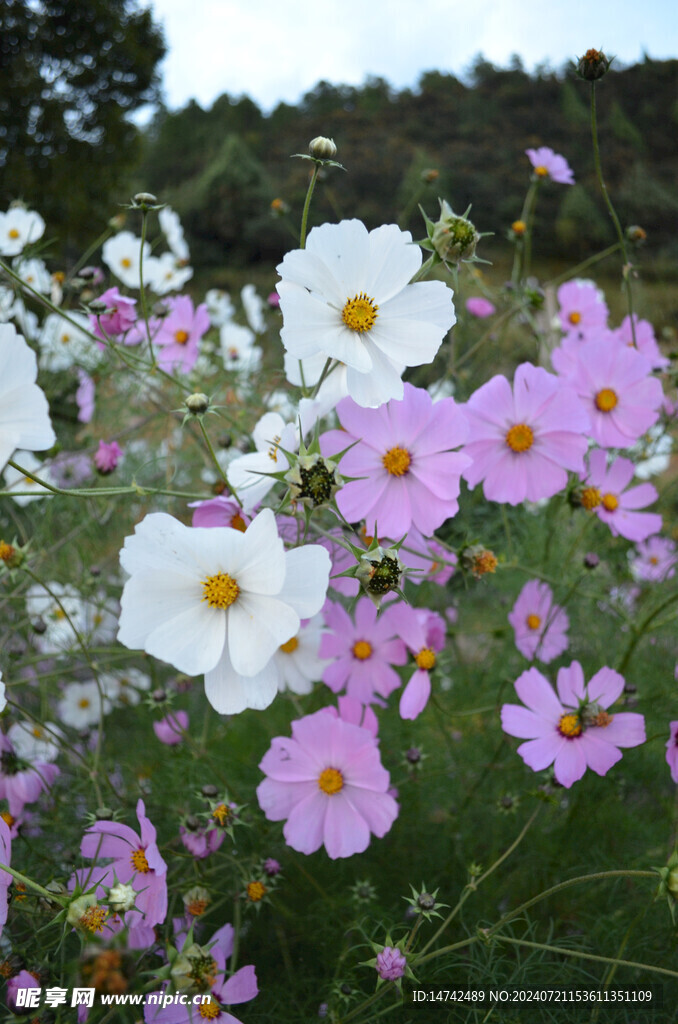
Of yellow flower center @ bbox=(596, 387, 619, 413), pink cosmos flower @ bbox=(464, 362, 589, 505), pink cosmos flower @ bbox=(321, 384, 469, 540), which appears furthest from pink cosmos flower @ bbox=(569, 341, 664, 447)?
pink cosmos flower @ bbox=(321, 384, 469, 540)

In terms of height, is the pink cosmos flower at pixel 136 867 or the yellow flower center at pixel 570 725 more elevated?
the yellow flower center at pixel 570 725

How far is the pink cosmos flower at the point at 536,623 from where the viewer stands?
833 mm

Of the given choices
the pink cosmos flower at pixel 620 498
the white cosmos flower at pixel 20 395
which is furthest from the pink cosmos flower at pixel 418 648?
the white cosmos flower at pixel 20 395

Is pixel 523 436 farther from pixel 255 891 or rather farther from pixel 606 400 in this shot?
pixel 255 891

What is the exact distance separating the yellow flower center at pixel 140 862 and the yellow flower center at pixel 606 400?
2.07 feet

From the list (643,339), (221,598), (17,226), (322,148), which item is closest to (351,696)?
(221,598)

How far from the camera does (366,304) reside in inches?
21.1

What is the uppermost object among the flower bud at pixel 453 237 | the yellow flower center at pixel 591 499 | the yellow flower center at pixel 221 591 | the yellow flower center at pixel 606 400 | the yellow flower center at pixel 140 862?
the yellow flower center at pixel 606 400

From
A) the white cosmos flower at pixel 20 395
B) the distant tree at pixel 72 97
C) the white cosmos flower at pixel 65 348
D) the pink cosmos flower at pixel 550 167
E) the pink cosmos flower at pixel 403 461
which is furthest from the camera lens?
the distant tree at pixel 72 97

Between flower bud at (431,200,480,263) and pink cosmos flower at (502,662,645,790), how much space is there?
372mm

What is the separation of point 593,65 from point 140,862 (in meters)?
0.81

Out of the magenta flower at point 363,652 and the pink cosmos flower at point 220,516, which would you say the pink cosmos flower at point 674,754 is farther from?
the pink cosmos flower at point 220,516

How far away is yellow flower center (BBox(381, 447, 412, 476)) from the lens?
612 mm

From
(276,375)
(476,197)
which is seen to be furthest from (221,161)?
(276,375)
